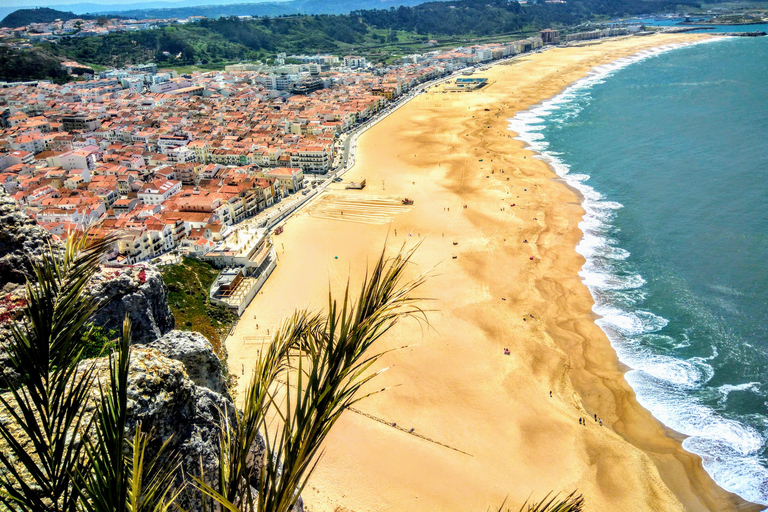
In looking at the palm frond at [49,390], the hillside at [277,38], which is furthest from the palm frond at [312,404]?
the hillside at [277,38]

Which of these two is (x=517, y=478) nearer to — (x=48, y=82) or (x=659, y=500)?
(x=659, y=500)

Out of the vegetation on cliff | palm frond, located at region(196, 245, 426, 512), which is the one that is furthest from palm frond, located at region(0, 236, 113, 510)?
palm frond, located at region(196, 245, 426, 512)

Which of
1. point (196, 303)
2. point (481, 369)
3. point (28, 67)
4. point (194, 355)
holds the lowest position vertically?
point (481, 369)

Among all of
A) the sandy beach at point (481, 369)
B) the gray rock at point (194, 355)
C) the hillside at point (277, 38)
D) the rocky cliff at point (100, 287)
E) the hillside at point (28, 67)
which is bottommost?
the sandy beach at point (481, 369)

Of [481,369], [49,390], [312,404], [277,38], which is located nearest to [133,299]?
[49,390]

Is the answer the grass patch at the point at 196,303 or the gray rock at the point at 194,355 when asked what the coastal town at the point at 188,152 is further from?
the gray rock at the point at 194,355

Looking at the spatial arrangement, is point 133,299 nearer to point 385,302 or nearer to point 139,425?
point 139,425
